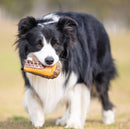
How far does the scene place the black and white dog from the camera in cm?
607

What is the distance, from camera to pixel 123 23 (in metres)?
73.2

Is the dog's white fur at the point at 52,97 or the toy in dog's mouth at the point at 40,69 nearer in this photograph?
the toy in dog's mouth at the point at 40,69

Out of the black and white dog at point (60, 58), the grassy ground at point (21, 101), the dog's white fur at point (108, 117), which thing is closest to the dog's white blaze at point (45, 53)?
the black and white dog at point (60, 58)

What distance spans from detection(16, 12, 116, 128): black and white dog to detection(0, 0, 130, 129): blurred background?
0.30 m

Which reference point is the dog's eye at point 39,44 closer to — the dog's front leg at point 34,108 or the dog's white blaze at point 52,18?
the dog's white blaze at point 52,18

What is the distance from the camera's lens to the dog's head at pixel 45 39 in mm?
5879

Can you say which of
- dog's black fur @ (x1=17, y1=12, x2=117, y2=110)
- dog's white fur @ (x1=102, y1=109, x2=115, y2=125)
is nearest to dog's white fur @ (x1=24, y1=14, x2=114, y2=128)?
dog's black fur @ (x1=17, y1=12, x2=117, y2=110)

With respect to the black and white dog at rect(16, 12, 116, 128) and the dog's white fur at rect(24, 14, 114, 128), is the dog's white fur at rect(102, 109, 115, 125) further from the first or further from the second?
the dog's white fur at rect(24, 14, 114, 128)

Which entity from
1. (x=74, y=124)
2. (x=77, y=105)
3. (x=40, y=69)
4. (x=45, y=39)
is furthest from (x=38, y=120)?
(x=45, y=39)

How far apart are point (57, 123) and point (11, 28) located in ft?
115

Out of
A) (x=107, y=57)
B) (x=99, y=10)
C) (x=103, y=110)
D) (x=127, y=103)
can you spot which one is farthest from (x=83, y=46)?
(x=99, y=10)

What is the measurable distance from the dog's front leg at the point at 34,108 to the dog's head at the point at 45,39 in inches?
32.7

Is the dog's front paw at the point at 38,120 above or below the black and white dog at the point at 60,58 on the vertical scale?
below

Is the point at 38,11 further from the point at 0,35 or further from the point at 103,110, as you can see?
the point at 103,110
